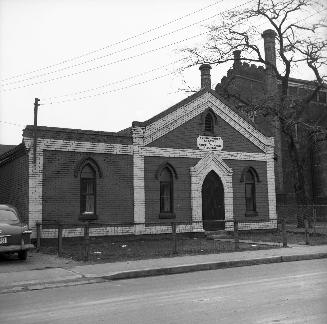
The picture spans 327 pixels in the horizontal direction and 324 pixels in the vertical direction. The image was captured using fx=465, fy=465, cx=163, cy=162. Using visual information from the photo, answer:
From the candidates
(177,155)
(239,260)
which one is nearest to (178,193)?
(177,155)

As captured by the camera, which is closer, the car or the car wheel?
the car

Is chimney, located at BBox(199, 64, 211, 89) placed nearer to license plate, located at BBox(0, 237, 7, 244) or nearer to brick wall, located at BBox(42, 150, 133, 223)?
brick wall, located at BBox(42, 150, 133, 223)

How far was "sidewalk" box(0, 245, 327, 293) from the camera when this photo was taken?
33.3 ft

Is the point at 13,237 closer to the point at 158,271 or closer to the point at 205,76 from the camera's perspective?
the point at 158,271

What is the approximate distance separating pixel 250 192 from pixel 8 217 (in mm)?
13099

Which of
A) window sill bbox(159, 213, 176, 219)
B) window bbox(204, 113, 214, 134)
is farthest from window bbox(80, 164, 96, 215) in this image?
window bbox(204, 113, 214, 134)

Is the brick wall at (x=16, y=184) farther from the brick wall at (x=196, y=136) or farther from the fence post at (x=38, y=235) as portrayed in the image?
the brick wall at (x=196, y=136)

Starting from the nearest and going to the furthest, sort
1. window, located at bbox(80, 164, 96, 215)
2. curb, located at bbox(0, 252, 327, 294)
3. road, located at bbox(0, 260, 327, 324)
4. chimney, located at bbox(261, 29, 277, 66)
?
road, located at bbox(0, 260, 327, 324) → curb, located at bbox(0, 252, 327, 294) → window, located at bbox(80, 164, 96, 215) → chimney, located at bbox(261, 29, 277, 66)

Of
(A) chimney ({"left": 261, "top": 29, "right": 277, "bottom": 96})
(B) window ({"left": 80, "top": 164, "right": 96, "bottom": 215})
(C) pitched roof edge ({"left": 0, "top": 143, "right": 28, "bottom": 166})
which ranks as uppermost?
(A) chimney ({"left": 261, "top": 29, "right": 277, "bottom": 96})

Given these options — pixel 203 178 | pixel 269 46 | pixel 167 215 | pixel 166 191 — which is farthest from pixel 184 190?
pixel 269 46

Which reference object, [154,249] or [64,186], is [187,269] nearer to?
[154,249]

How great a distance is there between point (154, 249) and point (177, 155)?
6040 mm

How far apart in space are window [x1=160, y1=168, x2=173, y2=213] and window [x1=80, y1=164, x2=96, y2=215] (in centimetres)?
327

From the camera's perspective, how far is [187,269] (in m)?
12.0
